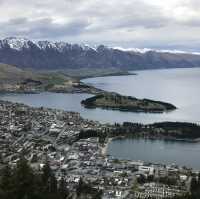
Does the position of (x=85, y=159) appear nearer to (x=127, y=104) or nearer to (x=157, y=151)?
(x=157, y=151)

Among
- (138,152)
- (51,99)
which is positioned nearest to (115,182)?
(138,152)

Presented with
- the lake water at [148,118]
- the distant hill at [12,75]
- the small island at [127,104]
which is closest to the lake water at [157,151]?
the lake water at [148,118]

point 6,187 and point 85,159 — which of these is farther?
point 85,159

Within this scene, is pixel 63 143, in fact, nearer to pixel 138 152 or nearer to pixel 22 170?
pixel 138 152

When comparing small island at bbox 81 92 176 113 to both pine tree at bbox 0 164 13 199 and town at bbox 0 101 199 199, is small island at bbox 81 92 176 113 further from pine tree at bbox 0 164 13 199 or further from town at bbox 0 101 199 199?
pine tree at bbox 0 164 13 199

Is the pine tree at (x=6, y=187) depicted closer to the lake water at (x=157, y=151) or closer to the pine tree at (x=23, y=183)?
the pine tree at (x=23, y=183)

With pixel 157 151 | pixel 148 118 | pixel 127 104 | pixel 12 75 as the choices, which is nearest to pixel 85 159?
pixel 157 151
